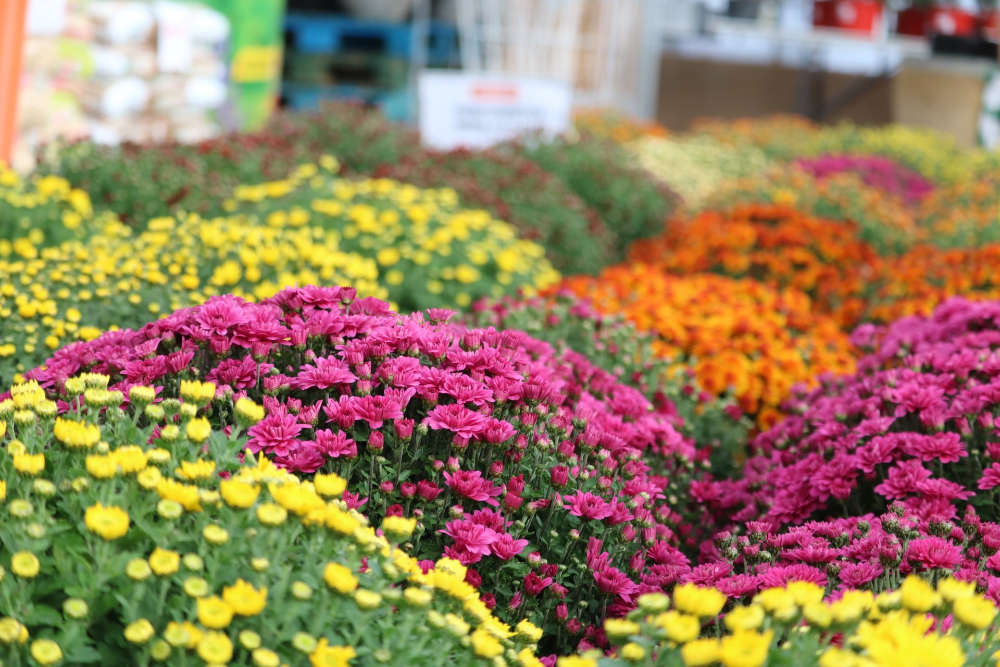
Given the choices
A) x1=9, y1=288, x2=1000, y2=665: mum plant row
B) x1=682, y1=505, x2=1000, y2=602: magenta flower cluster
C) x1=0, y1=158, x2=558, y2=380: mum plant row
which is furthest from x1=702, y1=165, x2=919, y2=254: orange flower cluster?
x1=682, y1=505, x2=1000, y2=602: magenta flower cluster

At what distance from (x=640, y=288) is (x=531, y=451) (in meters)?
1.93

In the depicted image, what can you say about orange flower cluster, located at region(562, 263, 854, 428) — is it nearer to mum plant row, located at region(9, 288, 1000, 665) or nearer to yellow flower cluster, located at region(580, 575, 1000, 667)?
mum plant row, located at region(9, 288, 1000, 665)

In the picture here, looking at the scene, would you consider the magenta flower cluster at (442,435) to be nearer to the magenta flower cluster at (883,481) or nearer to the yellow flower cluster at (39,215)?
the magenta flower cluster at (883,481)

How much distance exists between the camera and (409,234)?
358 centimetres

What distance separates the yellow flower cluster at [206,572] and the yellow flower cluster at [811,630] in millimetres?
218

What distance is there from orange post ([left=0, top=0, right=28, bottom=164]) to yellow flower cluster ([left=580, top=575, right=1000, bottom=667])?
104 inches

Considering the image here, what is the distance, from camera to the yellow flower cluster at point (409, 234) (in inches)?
134

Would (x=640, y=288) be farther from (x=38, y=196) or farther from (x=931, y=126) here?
(x=931, y=126)

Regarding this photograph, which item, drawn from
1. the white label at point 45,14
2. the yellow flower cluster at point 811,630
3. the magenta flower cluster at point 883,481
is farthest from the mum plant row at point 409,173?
the yellow flower cluster at point 811,630

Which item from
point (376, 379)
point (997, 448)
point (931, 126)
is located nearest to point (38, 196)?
point (376, 379)

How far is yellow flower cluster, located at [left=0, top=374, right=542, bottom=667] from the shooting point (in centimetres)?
121

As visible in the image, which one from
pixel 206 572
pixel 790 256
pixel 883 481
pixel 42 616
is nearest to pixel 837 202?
pixel 790 256

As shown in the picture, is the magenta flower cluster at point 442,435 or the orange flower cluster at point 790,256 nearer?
the magenta flower cluster at point 442,435

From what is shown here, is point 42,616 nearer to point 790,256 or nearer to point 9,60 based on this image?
point 9,60
